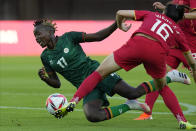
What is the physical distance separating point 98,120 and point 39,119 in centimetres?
131

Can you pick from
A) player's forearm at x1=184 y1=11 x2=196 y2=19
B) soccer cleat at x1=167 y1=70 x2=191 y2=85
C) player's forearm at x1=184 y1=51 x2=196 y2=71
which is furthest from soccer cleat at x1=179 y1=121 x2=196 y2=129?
player's forearm at x1=184 y1=11 x2=196 y2=19

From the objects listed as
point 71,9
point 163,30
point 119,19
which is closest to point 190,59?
point 163,30

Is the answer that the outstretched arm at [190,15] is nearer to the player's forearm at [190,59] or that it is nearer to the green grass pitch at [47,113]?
the player's forearm at [190,59]

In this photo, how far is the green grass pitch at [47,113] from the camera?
7316 mm

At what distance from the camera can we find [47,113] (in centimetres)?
918

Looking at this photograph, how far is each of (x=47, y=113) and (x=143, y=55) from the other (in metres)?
2.94

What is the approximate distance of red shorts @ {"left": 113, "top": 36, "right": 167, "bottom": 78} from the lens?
266 inches

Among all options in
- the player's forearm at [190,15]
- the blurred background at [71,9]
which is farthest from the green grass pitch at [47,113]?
the blurred background at [71,9]

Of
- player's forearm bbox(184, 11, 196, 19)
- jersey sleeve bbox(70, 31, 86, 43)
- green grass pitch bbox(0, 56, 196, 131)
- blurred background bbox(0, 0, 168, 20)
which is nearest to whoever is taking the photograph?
green grass pitch bbox(0, 56, 196, 131)

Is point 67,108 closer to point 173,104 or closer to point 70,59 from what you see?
point 70,59

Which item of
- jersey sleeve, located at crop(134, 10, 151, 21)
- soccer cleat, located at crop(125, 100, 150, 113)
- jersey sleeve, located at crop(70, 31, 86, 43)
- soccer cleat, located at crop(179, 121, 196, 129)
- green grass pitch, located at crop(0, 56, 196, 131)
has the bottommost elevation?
green grass pitch, located at crop(0, 56, 196, 131)

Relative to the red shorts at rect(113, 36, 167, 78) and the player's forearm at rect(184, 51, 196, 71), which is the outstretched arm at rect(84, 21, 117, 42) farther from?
the player's forearm at rect(184, 51, 196, 71)

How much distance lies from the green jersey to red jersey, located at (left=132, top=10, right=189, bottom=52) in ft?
4.00

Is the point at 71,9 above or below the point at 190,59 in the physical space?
below
